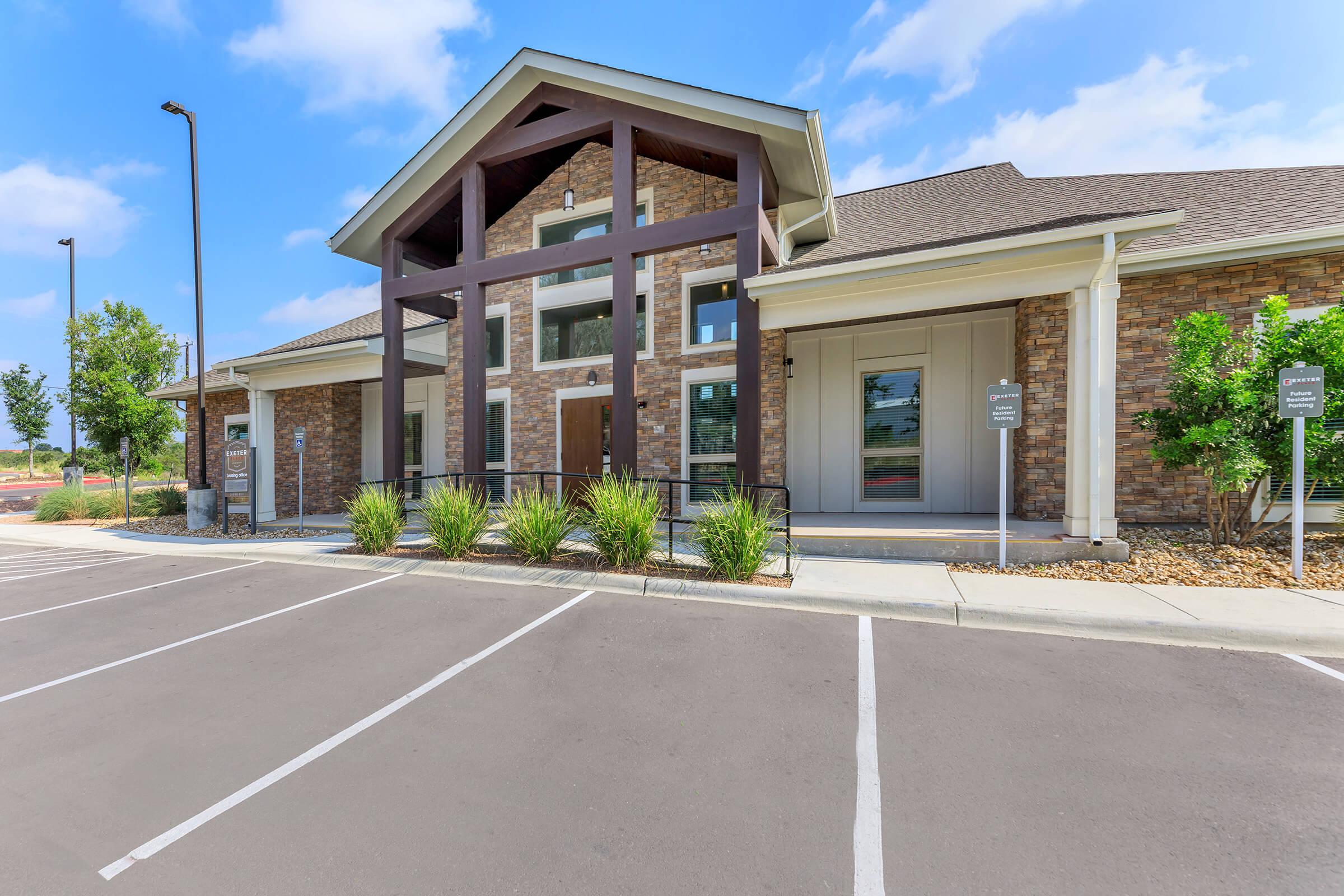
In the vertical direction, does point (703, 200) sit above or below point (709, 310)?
above

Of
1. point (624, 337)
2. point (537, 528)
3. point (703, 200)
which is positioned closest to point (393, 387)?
point (624, 337)

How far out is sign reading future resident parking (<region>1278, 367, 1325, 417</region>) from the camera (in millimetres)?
5445

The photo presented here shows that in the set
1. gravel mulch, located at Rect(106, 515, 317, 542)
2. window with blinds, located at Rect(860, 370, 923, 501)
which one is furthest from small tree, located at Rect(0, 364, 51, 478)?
window with blinds, located at Rect(860, 370, 923, 501)

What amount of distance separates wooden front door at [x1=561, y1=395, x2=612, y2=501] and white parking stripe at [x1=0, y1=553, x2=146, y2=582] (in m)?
7.14

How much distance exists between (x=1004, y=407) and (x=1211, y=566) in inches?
111

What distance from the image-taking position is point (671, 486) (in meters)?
6.64

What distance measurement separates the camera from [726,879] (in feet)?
6.62

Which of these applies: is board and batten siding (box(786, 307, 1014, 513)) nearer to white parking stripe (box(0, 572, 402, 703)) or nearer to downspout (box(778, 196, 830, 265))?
downspout (box(778, 196, 830, 265))

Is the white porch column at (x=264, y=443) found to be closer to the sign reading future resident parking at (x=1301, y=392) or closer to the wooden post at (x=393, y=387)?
the wooden post at (x=393, y=387)

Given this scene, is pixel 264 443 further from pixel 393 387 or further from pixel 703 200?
pixel 703 200

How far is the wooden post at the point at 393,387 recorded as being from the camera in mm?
9992

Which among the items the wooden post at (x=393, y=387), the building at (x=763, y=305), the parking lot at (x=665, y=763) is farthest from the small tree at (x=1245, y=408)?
the wooden post at (x=393, y=387)

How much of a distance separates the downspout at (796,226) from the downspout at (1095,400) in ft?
13.5

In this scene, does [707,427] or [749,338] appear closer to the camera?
[749,338]
